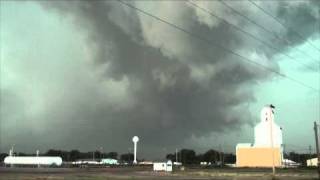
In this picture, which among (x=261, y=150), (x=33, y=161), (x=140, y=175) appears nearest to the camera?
(x=140, y=175)

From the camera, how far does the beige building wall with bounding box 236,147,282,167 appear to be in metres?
159

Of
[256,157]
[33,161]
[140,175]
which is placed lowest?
[140,175]

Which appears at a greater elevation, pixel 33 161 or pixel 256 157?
pixel 256 157

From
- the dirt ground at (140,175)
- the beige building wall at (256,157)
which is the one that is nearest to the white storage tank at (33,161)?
the beige building wall at (256,157)

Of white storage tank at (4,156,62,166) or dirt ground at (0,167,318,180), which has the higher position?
white storage tank at (4,156,62,166)

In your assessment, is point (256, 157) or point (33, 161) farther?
point (33, 161)

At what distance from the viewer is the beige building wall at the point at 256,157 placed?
158750 millimetres

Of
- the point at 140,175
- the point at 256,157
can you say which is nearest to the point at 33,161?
the point at 256,157

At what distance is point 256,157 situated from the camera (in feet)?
532

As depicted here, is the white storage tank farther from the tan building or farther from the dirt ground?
the dirt ground

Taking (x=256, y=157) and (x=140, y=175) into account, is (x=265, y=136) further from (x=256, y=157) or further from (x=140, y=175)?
(x=140, y=175)

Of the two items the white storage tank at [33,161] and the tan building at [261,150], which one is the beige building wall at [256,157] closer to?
the tan building at [261,150]

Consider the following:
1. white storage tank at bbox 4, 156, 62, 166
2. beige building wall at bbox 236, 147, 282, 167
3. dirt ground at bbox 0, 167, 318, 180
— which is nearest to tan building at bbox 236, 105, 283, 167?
beige building wall at bbox 236, 147, 282, 167

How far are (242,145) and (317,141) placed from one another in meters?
103
